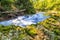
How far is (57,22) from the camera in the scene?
8.02 metres

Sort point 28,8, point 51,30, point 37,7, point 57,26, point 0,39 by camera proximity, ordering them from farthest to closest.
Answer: point 37,7 → point 28,8 → point 57,26 → point 51,30 → point 0,39

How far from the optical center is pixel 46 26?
744cm

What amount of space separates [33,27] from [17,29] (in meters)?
0.82

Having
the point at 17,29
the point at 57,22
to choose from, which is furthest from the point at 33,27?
the point at 57,22

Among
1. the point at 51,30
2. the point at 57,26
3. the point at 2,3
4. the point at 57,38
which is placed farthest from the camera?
the point at 2,3

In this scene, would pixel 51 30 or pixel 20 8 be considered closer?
pixel 51 30

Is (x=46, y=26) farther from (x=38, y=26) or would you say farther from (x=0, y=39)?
(x=0, y=39)

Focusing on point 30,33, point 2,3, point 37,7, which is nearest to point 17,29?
point 30,33

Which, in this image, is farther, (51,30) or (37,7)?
(37,7)

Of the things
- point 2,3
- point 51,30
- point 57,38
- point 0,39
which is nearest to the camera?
point 0,39

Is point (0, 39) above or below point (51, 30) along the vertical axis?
above

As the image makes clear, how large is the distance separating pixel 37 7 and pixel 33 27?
6050mm

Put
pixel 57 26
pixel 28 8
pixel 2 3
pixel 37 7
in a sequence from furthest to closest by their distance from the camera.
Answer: pixel 37 7 → pixel 28 8 → pixel 2 3 → pixel 57 26

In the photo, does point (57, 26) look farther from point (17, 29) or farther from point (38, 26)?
point (17, 29)
